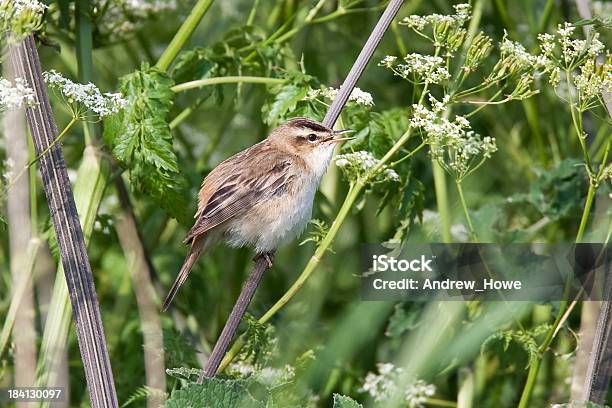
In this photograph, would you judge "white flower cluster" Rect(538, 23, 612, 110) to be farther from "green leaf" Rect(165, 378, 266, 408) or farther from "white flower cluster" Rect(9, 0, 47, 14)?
"white flower cluster" Rect(9, 0, 47, 14)

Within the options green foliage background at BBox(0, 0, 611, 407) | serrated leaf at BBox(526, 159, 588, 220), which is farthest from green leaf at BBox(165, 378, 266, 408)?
serrated leaf at BBox(526, 159, 588, 220)

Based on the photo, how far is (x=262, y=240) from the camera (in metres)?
3.25

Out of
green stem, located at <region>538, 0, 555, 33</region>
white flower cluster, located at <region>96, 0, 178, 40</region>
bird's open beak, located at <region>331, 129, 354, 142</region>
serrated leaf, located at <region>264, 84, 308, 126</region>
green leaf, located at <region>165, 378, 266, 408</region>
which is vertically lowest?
green leaf, located at <region>165, 378, 266, 408</region>

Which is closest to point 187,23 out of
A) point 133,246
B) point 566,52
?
point 133,246

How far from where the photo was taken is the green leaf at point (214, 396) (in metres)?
2.37

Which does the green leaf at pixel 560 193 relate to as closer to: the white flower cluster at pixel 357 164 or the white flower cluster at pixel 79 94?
the white flower cluster at pixel 357 164

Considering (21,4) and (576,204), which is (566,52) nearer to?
(576,204)

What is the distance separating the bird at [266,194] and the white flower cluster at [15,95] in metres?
0.98

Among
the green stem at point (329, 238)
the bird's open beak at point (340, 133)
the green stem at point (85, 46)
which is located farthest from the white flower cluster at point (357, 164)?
the green stem at point (85, 46)

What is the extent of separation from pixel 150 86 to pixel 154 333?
95 cm

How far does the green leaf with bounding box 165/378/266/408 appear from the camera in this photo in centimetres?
237

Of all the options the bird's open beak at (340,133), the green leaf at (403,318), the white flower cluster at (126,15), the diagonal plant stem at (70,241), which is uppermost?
the white flower cluster at (126,15)

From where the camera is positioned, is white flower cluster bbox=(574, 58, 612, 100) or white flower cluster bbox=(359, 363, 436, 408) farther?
white flower cluster bbox=(359, 363, 436, 408)

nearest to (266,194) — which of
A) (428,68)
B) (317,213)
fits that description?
(317,213)
